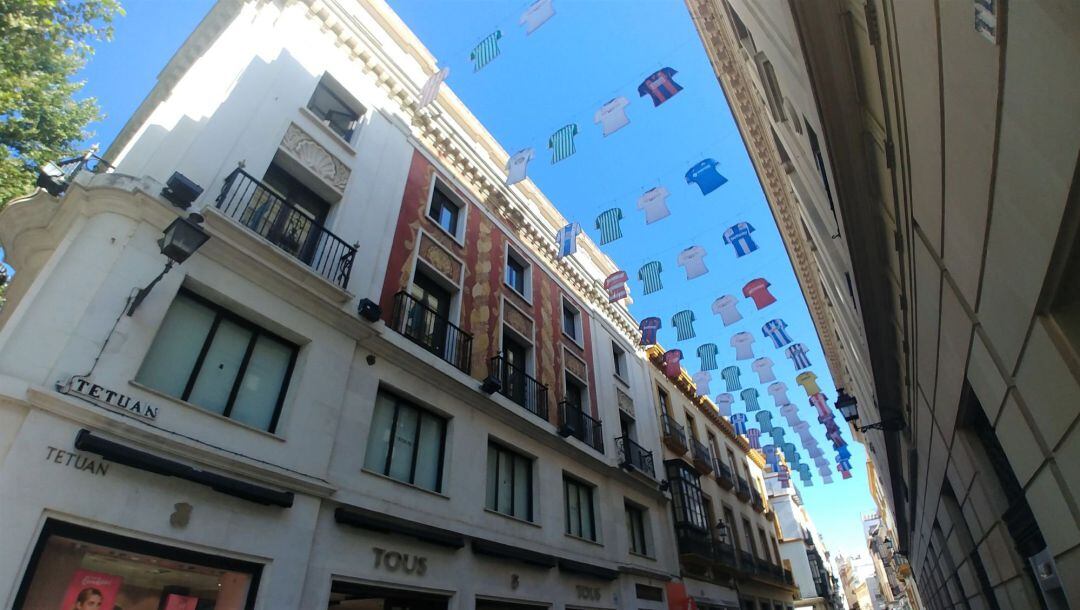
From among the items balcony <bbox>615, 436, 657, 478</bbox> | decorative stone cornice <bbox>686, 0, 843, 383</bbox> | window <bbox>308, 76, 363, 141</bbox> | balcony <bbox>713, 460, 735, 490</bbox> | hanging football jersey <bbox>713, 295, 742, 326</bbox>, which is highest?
decorative stone cornice <bbox>686, 0, 843, 383</bbox>

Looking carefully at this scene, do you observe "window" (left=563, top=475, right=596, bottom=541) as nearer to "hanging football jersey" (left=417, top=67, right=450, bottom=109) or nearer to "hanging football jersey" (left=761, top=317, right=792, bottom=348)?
"hanging football jersey" (left=761, top=317, right=792, bottom=348)

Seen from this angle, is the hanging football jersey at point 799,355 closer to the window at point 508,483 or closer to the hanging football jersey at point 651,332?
the hanging football jersey at point 651,332

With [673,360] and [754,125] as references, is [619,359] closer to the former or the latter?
[673,360]

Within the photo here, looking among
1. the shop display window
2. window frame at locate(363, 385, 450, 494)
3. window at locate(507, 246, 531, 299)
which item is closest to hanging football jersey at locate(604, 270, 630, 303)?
window at locate(507, 246, 531, 299)

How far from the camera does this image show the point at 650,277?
14469 mm

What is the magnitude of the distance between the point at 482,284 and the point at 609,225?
12.8 ft

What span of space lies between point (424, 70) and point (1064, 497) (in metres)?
16.1

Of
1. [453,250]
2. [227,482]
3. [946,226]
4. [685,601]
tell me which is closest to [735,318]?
[453,250]

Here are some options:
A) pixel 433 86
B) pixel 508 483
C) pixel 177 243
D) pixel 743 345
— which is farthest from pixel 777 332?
pixel 177 243

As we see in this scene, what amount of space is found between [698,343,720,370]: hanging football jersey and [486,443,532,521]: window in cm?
807

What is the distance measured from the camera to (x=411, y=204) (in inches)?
503

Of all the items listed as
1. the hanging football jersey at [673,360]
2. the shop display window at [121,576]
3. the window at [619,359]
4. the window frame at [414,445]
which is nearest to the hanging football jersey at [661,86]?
the window frame at [414,445]

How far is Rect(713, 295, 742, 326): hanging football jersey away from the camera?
14.7 meters

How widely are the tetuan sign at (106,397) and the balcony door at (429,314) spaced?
5.12 m
